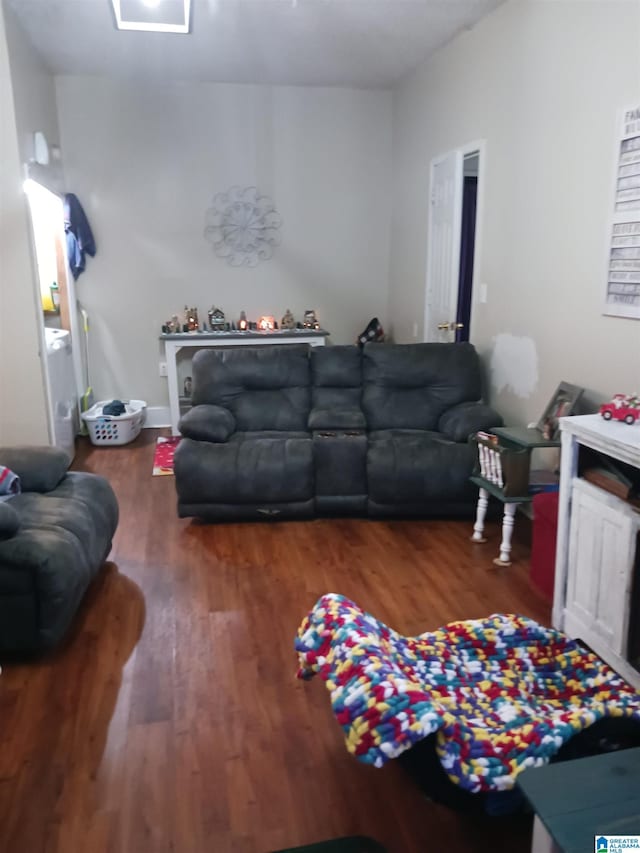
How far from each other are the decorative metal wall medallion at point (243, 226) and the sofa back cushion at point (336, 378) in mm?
1892

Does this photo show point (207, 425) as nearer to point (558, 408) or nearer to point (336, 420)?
point (336, 420)

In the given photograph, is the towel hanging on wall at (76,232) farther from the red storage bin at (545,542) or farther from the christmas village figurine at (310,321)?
the red storage bin at (545,542)

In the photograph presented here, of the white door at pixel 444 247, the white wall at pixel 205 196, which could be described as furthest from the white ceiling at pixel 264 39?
the white door at pixel 444 247

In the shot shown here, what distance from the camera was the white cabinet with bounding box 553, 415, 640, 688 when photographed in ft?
6.67

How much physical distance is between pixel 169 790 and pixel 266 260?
4530mm

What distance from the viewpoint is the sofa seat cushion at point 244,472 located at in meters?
3.42

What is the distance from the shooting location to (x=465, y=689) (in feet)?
5.86

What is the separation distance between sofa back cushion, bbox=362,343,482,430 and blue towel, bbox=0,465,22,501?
2.01 m

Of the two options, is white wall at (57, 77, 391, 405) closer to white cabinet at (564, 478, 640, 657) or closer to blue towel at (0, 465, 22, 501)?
blue towel at (0, 465, 22, 501)

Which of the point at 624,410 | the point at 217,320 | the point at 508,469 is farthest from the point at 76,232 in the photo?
the point at 624,410

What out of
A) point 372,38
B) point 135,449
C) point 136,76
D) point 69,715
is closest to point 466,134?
point 372,38

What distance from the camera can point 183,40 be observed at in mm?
4113

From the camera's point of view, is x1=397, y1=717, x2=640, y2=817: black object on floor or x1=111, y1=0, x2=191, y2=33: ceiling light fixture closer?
x1=397, y1=717, x2=640, y2=817: black object on floor

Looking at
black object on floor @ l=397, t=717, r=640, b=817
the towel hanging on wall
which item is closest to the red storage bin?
black object on floor @ l=397, t=717, r=640, b=817
